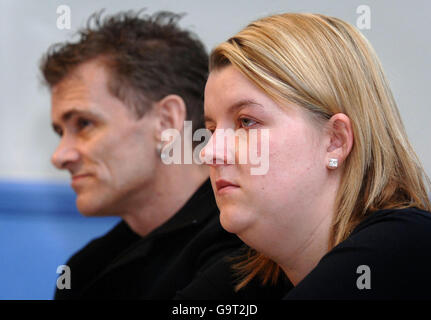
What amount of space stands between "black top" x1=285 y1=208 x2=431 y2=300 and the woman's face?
11cm

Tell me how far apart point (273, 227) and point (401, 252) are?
19 centimetres

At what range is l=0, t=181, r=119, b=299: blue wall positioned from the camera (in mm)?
1796

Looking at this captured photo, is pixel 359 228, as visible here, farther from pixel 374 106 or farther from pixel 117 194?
pixel 117 194

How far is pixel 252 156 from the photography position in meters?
0.82

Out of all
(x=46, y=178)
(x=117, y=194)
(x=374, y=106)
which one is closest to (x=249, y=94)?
(x=374, y=106)

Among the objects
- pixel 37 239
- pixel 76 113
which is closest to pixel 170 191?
pixel 76 113

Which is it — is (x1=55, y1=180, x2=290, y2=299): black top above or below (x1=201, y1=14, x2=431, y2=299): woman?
below

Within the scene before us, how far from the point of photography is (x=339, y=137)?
2.76 ft
